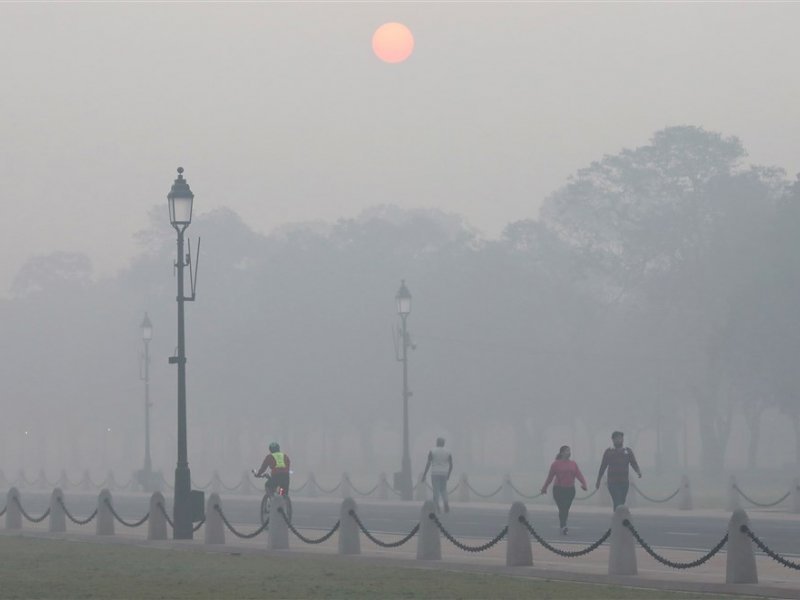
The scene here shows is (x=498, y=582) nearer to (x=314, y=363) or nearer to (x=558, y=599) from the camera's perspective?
(x=558, y=599)

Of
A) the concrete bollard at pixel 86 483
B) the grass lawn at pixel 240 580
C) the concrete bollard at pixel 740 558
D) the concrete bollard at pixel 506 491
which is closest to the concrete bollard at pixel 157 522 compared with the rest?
the grass lawn at pixel 240 580

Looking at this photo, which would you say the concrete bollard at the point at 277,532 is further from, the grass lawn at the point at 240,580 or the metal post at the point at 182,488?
the metal post at the point at 182,488

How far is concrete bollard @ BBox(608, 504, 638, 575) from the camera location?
23.1 meters

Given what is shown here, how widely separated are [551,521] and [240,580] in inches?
719

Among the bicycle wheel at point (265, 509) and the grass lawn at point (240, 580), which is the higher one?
the grass lawn at point (240, 580)

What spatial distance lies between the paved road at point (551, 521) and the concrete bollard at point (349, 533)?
4.63m

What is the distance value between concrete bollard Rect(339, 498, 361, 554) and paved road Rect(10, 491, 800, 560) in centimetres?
463

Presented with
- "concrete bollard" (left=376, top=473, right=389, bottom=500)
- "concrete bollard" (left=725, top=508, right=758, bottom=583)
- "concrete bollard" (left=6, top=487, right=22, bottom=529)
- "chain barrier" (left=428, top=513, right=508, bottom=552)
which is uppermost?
"concrete bollard" (left=725, top=508, right=758, bottom=583)

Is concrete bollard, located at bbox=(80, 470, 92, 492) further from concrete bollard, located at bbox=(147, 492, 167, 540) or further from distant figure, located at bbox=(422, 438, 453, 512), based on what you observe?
concrete bollard, located at bbox=(147, 492, 167, 540)

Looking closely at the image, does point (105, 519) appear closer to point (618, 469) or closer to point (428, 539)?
point (618, 469)

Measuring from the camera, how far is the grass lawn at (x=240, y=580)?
69.6 feet

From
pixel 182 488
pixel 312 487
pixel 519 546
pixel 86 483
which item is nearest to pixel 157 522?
pixel 182 488

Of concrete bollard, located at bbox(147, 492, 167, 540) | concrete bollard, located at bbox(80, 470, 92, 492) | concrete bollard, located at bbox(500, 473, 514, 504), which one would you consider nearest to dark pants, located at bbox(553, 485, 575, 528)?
concrete bollard, located at bbox(147, 492, 167, 540)

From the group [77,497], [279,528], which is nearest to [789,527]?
[279,528]
